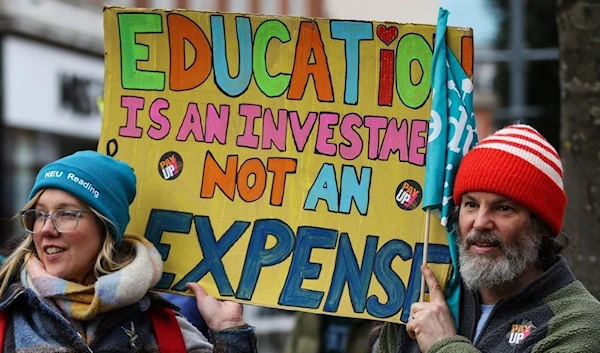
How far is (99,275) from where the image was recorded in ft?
14.1

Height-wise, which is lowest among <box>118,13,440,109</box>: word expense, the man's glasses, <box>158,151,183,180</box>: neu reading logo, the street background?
the man's glasses

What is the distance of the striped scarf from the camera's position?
4172 mm

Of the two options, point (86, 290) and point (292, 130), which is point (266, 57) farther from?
point (86, 290)

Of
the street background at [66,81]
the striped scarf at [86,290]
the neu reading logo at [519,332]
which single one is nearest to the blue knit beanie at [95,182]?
the striped scarf at [86,290]

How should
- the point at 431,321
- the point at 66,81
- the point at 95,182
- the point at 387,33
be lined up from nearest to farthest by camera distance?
1. the point at 431,321
2. the point at 95,182
3. the point at 387,33
4. the point at 66,81

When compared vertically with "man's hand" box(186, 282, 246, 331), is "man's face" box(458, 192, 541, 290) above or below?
above

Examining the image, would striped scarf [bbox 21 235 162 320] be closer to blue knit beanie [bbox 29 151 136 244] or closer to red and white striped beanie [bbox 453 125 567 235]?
blue knit beanie [bbox 29 151 136 244]

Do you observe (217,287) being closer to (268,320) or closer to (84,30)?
(268,320)

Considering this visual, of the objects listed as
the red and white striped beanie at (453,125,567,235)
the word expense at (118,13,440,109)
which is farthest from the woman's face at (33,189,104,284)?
the red and white striped beanie at (453,125,567,235)

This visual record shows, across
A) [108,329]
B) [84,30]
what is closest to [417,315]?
[108,329]

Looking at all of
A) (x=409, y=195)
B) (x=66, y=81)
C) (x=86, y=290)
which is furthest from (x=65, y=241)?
(x=66, y=81)

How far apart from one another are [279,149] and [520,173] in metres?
1.05

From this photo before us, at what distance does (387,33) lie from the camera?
441 cm

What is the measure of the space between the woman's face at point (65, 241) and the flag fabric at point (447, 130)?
1238 millimetres
